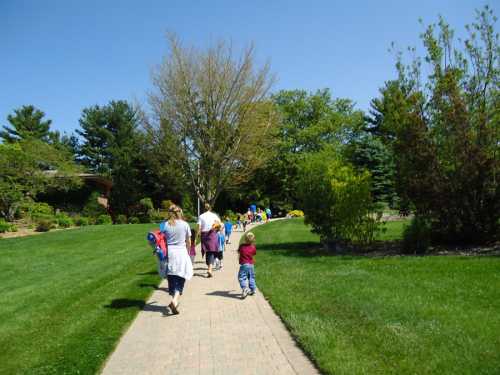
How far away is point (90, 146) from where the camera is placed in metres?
64.1

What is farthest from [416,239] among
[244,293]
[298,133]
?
[298,133]

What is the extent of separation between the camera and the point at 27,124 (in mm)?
67125

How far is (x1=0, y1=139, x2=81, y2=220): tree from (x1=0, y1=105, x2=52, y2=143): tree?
95.3ft

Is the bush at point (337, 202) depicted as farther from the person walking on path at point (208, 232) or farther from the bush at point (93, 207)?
the bush at point (93, 207)

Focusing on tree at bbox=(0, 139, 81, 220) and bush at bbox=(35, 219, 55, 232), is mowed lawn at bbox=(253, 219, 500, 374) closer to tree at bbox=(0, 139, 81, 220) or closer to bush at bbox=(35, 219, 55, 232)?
bush at bbox=(35, 219, 55, 232)

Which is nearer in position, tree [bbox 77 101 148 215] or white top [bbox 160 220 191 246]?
white top [bbox 160 220 191 246]

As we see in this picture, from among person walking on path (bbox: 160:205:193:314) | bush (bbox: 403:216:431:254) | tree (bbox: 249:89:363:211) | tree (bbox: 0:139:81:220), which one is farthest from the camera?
tree (bbox: 249:89:363:211)

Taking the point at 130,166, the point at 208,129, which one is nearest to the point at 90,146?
the point at 130,166

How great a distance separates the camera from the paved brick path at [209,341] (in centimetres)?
527

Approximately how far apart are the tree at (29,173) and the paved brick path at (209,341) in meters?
27.7

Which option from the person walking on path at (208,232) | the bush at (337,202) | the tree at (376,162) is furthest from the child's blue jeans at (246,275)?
the tree at (376,162)

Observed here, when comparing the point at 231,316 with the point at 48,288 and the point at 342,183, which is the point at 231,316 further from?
the point at 342,183

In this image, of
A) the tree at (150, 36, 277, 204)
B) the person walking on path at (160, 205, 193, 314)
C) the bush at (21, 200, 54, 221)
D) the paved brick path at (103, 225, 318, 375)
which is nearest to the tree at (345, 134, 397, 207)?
the tree at (150, 36, 277, 204)

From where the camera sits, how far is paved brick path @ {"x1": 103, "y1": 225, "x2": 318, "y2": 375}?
5.27 metres
